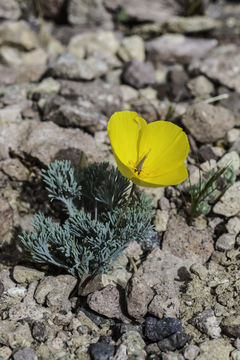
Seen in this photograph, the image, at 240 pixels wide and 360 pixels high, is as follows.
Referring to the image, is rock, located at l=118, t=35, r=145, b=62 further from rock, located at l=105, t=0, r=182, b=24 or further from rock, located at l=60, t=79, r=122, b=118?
rock, located at l=60, t=79, r=122, b=118

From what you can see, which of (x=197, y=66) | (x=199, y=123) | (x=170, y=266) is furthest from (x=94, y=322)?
(x=197, y=66)

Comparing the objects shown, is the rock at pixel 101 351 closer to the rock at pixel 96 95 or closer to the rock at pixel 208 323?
the rock at pixel 208 323

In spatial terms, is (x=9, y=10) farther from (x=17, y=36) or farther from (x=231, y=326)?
(x=231, y=326)

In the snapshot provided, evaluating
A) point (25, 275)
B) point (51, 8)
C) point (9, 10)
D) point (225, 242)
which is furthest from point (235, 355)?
point (51, 8)

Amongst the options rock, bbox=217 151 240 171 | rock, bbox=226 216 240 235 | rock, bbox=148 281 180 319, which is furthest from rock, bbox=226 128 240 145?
rock, bbox=148 281 180 319

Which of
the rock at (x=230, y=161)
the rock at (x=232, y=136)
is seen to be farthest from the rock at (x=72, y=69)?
the rock at (x=230, y=161)
